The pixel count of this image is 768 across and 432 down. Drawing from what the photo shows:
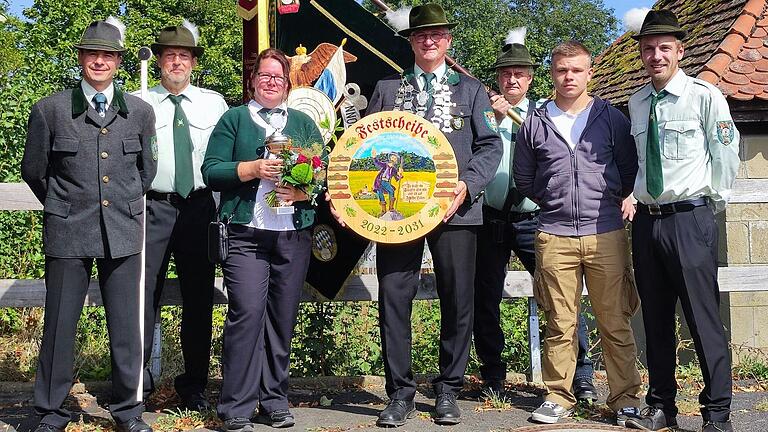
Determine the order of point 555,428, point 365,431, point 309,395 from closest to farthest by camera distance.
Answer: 1. point 555,428
2. point 365,431
3. point 309,395

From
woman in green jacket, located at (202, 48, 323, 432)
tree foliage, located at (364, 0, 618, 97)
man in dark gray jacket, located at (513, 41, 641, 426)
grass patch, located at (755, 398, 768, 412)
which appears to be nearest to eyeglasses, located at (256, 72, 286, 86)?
woman in green jacket, located at (202, 48, 323, 432)

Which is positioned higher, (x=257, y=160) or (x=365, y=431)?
(x=257, y=160)

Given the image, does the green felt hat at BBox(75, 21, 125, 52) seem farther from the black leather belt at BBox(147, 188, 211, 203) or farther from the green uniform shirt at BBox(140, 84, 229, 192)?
the black leather belt at BBox(147, 188, 211, 203)

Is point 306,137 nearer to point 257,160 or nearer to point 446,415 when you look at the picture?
point 257,160

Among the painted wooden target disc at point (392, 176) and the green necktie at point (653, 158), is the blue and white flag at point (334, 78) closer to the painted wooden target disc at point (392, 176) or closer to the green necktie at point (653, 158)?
the painted wooden target disc at point (392, 176)

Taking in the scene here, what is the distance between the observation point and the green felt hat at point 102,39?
16.3 ft

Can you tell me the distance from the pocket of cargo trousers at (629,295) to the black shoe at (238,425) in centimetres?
227

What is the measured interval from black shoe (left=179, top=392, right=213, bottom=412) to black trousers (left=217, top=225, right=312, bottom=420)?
498 millimetres

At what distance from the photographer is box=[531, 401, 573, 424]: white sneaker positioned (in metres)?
5.30

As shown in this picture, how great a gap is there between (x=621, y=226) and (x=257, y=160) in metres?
2.14

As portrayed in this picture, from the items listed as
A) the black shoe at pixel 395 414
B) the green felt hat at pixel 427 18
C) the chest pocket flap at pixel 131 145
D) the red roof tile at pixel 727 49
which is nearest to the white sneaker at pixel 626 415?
the black shoe at pixel 395 414

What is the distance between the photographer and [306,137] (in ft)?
17.3

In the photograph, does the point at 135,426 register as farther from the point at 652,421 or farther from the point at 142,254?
the point at 652,421

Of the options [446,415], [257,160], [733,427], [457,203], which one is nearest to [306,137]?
[257,160]
